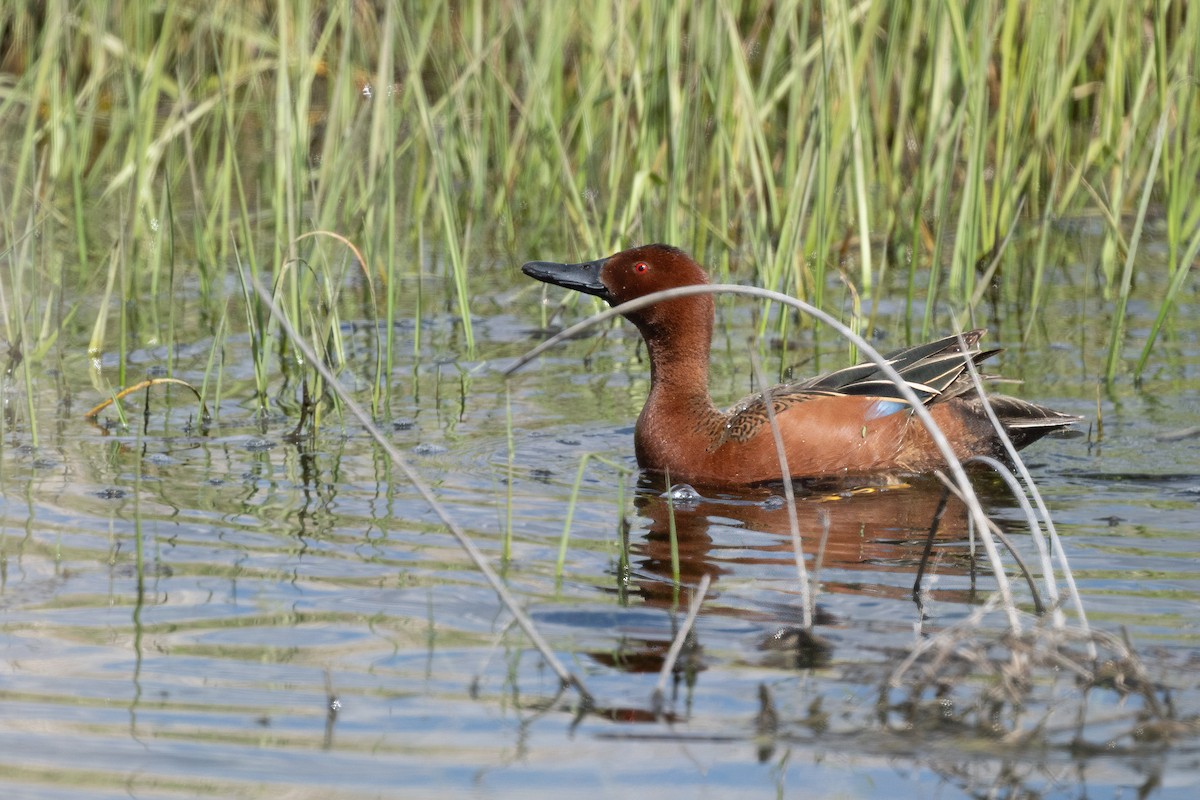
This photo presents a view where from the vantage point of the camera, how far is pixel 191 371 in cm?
691

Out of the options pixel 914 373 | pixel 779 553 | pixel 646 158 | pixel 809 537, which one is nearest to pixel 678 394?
pixel 914 373

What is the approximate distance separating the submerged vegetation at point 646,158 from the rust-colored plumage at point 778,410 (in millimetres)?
413

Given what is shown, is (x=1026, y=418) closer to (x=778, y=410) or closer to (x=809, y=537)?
(x=778, y=410)

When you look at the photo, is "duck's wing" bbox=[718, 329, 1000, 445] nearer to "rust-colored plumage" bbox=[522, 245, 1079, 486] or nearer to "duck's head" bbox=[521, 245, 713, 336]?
"rust-colored plumage" bbox=[522, 245, 1079, 486]

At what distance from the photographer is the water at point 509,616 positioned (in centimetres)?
313

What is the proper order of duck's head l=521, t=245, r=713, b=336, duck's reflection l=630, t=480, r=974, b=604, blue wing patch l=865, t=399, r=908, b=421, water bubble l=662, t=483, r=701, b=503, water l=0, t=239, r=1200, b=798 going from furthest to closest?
duck's head l=521, t=245, r=713, b=336 < blue wing patch l=865, t=399, r=908, b=421 < water bubble l=662, t=483, r=701, b=503 < duck's reflection l=630, t=480, r=974, b=604 < water l=0, t=239, r=1200, b=798

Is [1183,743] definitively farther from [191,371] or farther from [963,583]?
[191,371]

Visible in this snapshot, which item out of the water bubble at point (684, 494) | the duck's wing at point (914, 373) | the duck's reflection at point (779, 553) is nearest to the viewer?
the duck's reflection at point (779, 553)

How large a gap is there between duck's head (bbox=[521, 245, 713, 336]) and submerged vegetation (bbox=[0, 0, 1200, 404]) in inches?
17.4

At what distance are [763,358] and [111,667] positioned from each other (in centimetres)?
409

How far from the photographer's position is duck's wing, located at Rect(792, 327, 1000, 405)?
18.9ft

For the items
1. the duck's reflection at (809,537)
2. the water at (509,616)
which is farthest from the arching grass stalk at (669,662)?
the duck's reflection at (809,537)

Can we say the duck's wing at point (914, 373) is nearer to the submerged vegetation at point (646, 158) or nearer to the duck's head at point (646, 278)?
the submerged vegetation at point (646, 158)

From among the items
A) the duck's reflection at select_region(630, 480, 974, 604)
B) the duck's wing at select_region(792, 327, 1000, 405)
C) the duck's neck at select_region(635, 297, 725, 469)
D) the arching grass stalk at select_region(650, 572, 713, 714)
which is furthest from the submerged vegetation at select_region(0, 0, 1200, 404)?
the arching grass stalk at select_region(650, 572, 713, 714)
